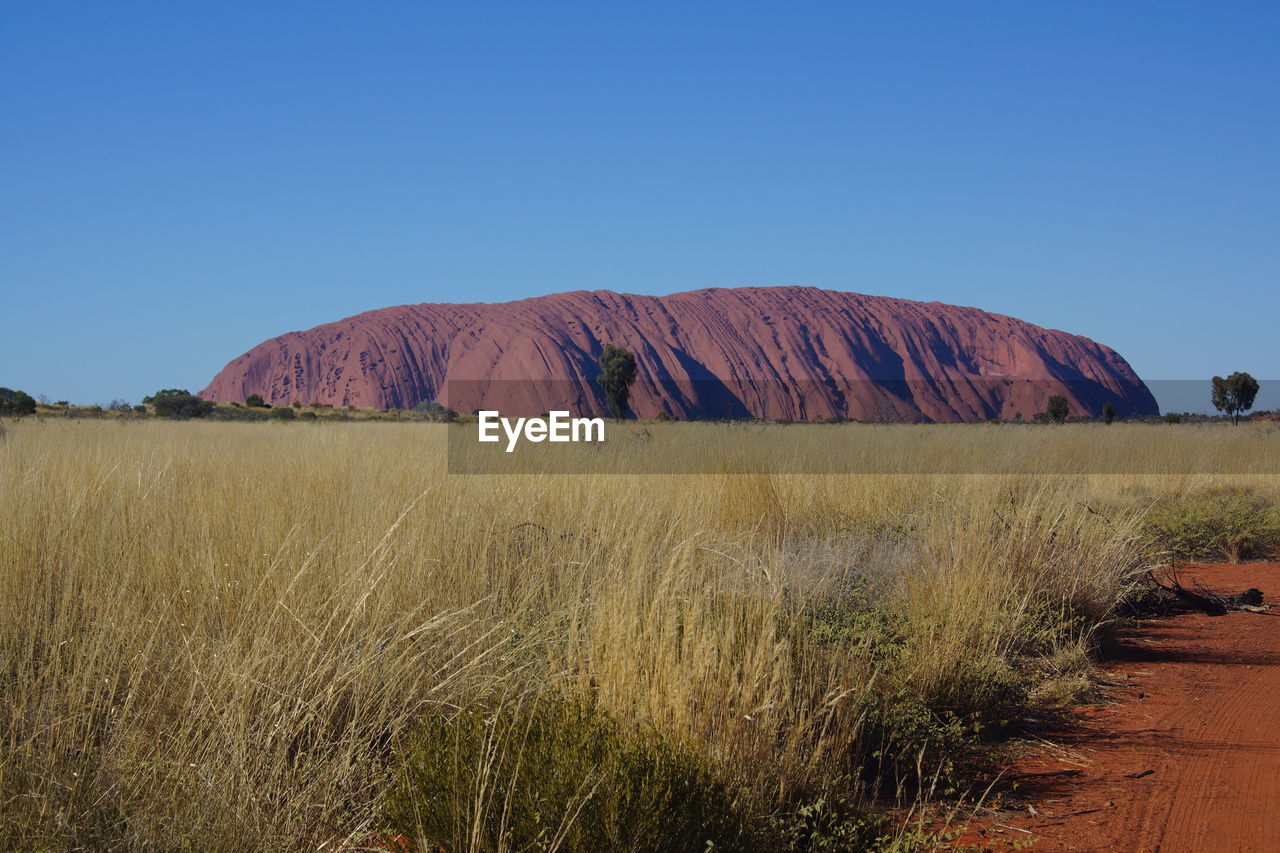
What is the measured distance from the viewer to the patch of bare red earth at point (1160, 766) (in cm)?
310

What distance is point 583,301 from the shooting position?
117 m

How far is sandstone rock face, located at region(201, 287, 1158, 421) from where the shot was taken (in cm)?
9838

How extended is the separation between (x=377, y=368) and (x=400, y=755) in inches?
4206

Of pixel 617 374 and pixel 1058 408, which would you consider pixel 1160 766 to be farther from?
pixel 617 374

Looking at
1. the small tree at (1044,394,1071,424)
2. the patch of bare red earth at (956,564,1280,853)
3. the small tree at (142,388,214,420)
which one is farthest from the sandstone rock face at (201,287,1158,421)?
the patch of bare red earth at (956,564,1280,853)

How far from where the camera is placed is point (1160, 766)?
3.78m

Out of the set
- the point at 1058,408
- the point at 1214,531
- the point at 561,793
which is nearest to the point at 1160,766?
the point at 561,793

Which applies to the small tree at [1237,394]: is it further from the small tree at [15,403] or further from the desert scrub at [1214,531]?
the small tree at [15,403]

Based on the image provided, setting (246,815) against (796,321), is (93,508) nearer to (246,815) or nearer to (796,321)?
(246,815)

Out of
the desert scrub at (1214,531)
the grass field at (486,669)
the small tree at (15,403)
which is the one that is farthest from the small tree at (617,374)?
the grass field at (486,669)

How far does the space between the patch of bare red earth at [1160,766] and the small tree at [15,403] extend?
92.0 ft

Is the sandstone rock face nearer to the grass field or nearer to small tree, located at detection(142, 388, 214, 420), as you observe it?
small tree, located at detection(142, 388, 214, 420)

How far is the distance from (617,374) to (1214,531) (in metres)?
56.5

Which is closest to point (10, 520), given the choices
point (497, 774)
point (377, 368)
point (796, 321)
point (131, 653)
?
point (131, 653)
